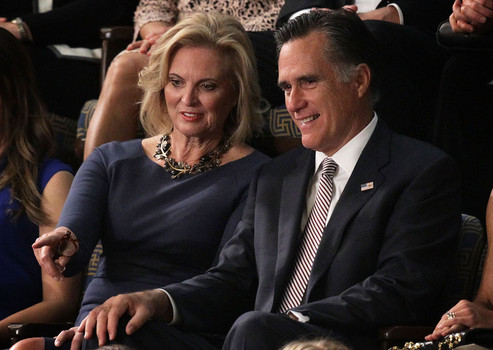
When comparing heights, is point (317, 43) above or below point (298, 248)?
above

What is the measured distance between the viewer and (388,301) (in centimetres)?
215

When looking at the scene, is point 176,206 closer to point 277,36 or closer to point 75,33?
point 277,36

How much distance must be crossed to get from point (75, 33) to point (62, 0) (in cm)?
20

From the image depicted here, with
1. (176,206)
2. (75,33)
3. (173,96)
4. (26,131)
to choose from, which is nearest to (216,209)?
(176,206)

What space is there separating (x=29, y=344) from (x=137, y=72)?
1165 millimetres

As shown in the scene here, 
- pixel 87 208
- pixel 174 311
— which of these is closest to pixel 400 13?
pixel 87 208

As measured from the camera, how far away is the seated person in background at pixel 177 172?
268 centimetres

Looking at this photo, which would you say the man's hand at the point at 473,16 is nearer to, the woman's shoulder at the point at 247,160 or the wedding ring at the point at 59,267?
the woman's shoulder at the point at 247,160

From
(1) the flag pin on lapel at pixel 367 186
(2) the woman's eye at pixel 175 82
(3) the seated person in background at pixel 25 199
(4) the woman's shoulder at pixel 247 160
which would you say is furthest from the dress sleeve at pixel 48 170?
(1) the flag pin on lapel at pixel 367 186

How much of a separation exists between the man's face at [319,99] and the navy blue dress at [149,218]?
1.06 feet

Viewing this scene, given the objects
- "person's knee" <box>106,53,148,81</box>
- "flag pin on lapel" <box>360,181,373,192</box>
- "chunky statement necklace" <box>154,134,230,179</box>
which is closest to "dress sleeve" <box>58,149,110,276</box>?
"chunky statement necklace" <box>154,134,230,179</box>

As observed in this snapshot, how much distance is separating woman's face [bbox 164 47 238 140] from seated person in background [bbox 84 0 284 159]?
262mm

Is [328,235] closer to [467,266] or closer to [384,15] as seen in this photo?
[467,266]

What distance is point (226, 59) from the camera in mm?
2834
